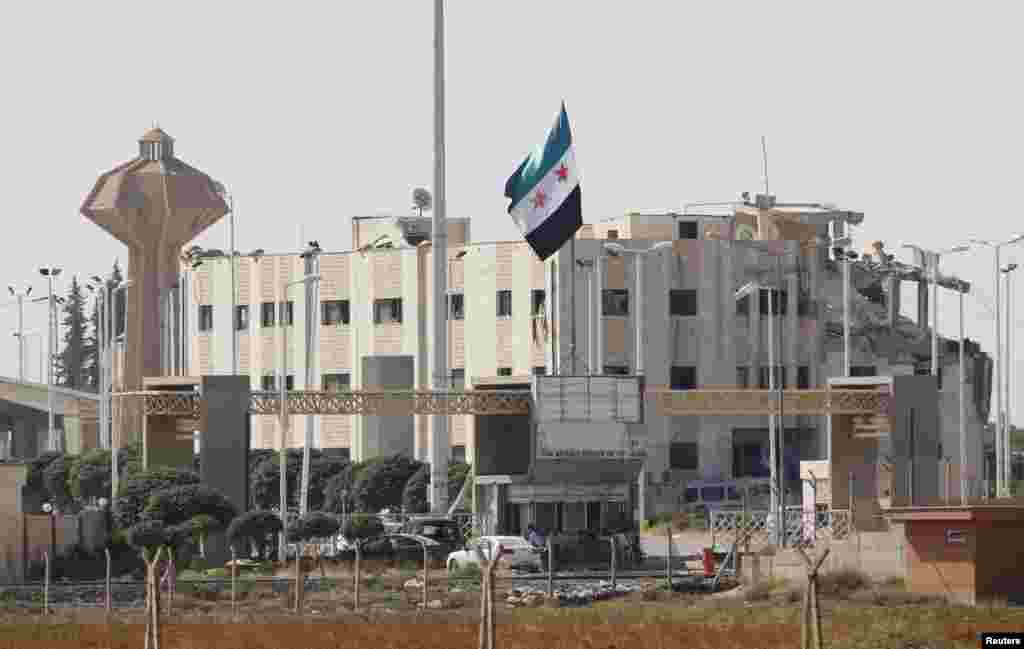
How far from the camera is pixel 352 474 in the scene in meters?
111

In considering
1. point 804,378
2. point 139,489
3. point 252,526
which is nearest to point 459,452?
point 804,378

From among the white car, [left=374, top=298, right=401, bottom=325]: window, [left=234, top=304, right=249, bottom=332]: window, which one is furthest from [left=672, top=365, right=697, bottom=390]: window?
the white car

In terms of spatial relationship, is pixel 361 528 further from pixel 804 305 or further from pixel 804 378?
pixel 804 305

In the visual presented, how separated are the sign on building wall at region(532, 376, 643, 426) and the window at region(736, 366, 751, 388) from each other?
35878 millimetres

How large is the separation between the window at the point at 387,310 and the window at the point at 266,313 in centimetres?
670

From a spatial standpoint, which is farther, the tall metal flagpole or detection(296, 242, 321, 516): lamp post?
detection(296, 242, 321, 516): lamp post

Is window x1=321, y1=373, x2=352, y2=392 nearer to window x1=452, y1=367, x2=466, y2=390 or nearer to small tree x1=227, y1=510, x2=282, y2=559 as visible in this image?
window x1=452, y1=367, x2=466, y2=390

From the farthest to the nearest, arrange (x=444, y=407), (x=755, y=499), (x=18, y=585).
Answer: (x=755, y=499) → (x=444, y=407) → (x=18, y=585)

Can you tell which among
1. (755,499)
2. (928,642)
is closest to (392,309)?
(755,499)

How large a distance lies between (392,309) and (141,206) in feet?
108

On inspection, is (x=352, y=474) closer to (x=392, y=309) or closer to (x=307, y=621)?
(x=392, y=309)

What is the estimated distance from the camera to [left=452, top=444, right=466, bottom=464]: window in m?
120

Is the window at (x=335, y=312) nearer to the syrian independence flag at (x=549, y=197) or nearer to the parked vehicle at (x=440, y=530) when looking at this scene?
the syrian independence flag at (x=549, y=197)

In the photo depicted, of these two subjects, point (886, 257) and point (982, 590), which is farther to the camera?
point (886, 257)
